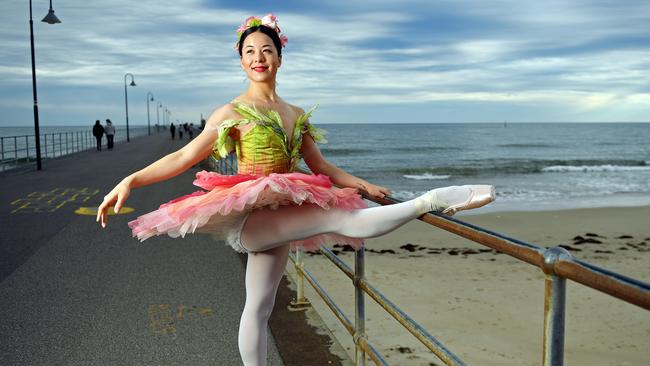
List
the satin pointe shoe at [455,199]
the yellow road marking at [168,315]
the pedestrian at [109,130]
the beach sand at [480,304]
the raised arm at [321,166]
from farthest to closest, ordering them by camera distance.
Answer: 1. the pedestrian at [109,130]
2. the beach sand at [480,304]
3. the yellow road marking at [168,315]
4. the raised arm at [321,166]
5. the satin pointe shoe at [455,199]

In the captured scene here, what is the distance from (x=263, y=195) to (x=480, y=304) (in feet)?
18.5

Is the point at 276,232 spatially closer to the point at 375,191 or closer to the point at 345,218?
the point at 345,218

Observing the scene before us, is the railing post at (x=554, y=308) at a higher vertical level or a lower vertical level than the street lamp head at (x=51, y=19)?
lower

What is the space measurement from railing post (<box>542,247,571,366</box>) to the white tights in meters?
0.93

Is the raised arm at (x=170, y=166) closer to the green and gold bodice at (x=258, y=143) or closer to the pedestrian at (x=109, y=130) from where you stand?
the green and gold bodice at (x=258, y=143)

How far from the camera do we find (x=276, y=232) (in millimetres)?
2537

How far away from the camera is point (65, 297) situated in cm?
526

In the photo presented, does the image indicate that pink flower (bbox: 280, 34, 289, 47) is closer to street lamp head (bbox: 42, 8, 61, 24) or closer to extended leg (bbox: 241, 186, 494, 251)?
extended leg (bbox: 241, 186, 494, 251)

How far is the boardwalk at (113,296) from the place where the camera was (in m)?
4.02

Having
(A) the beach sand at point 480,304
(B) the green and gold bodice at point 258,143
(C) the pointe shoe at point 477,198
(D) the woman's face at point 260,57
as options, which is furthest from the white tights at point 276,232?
(A) the beach sand at point 480,304

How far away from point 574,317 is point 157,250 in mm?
4805

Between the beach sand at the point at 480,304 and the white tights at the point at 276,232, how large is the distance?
2.75m

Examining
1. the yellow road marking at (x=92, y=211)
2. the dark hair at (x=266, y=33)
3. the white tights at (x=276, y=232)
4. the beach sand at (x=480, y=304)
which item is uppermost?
the dark hair at (x=266, y=33)

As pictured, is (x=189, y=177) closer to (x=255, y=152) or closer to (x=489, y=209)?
(x=489, y=209)
